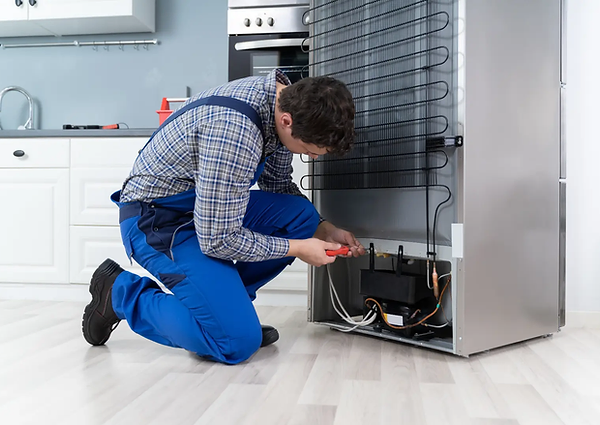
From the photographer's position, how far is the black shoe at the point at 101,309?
5.49ft

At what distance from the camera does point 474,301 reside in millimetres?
Result: 1571

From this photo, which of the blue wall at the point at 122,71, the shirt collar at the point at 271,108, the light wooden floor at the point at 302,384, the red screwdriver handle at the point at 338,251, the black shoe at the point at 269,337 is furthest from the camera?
the blue wall at the point at 122,71

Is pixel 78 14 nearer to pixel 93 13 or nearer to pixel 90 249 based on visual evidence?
pixel 93 13

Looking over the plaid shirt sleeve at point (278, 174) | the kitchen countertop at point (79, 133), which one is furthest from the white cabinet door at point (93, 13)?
the plaid shirt sleeve at point (278, 174)

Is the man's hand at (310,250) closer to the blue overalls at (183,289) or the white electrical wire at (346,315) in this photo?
the blue overalls at (183,289)

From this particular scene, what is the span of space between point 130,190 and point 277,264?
492 mm

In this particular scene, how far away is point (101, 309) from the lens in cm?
168

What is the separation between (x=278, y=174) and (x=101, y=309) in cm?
67

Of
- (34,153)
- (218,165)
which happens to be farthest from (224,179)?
(34,153)

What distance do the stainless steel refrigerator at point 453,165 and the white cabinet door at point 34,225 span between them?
1333 mm

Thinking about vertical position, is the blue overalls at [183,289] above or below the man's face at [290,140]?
below

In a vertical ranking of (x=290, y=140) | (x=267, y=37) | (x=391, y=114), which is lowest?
(x=290, y=140)

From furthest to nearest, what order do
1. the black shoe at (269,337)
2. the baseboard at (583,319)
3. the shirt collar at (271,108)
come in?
the baseboard at (583,319) → the black shoe at (269,337) → the shirt collar at (271,108)

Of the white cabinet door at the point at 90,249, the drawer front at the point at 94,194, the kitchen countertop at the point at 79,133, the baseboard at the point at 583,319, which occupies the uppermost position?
the kitchen countertop at the point at 79,133
